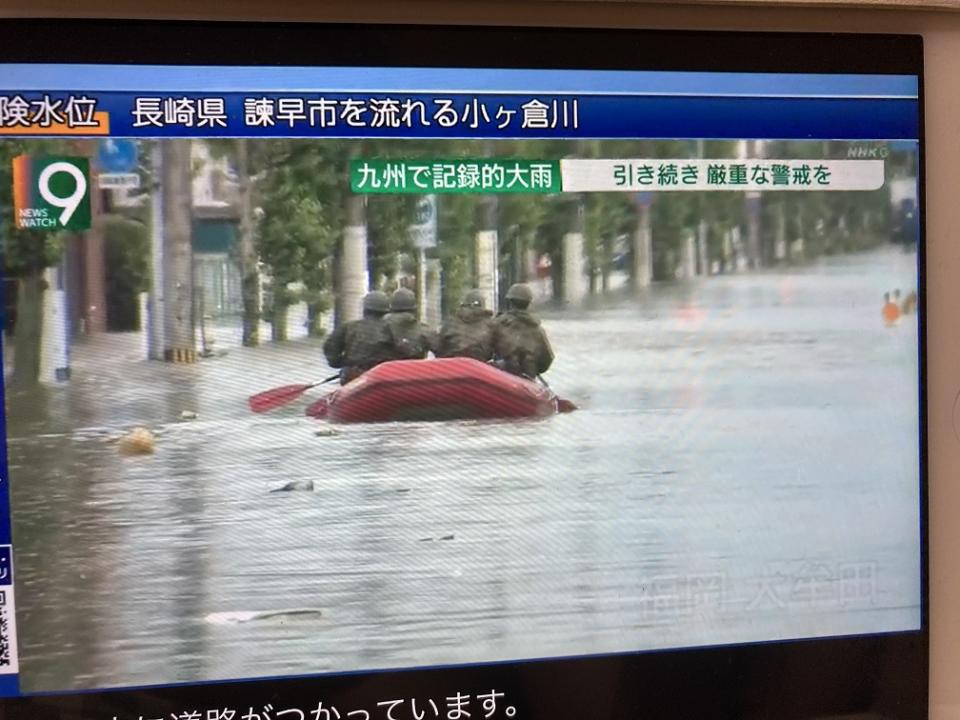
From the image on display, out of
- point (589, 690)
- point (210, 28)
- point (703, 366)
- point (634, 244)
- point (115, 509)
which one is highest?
point (210, 28)

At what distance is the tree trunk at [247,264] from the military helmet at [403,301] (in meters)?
0.14

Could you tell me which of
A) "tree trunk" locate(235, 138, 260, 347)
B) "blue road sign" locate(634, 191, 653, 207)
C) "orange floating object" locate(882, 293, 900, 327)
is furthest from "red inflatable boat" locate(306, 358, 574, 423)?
"orange floating object" locate(882, 293, 900, 327)

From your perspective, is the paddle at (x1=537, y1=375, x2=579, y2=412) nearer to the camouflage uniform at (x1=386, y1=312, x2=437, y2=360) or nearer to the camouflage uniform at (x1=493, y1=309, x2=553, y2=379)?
the camouflage uniform at (x1=493, y1=309, x2=553, y2=379)

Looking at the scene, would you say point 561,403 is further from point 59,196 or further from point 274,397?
point 59,196

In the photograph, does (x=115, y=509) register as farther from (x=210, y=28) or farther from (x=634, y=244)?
(x=634, y=244)

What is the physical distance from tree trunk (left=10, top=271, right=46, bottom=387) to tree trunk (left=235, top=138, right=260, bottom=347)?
19cm

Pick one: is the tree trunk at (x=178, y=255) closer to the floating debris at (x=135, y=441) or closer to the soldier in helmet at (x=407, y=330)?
the floating debris at (x=135, y=441)

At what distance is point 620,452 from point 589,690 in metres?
0.25

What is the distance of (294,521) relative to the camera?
0.92 metres

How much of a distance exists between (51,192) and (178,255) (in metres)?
0.13

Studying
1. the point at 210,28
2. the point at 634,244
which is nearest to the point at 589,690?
the point at 634,244

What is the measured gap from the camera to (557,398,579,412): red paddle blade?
0.96 metres

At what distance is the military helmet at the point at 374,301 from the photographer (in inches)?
36.7
